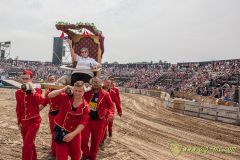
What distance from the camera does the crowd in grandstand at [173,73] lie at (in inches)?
794

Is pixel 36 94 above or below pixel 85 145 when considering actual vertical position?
above

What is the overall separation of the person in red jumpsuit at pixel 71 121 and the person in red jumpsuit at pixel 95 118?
42.4 inches

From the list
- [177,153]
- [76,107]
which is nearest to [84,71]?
[76,107]

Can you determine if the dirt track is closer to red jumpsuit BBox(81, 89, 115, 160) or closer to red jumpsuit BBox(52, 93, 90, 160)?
red jumpsuit BBox(81, 89, 115, 160)

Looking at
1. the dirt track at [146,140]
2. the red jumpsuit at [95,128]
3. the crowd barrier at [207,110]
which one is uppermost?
the red jumpsuit at [95,128]

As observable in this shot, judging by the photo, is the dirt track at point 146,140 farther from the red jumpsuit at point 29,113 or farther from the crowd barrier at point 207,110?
the crowd barrier at point 207,110

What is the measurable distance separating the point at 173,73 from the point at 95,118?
87.4 ft

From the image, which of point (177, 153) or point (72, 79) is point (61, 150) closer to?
point (72, 79)

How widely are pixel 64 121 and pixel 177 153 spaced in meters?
3.86

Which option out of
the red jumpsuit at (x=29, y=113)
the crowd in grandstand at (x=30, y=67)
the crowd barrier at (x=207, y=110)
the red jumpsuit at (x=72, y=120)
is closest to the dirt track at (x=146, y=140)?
the red jumpsuit at (x=29, y=113)

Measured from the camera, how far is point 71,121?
286 cm

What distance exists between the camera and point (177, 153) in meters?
5.21

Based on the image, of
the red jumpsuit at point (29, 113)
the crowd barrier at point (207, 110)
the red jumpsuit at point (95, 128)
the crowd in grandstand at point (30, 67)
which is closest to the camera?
the red jumpsuit at point (29, 113)

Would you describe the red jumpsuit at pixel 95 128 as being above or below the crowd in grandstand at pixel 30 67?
below
